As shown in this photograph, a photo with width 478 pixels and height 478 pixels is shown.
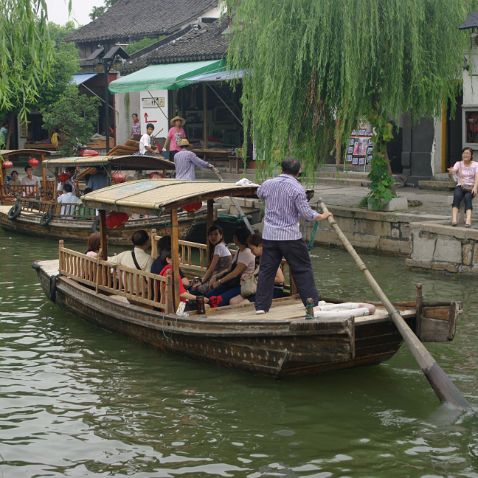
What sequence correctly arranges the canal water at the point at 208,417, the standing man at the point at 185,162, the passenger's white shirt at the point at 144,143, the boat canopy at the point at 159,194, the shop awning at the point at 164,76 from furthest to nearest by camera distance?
the shop awning at the point at 164,76
the passenger's white shirt at the point at 144,143
the standing man at the point at 185,162
the boat canopy at the point at 159,194
the canal water at the point at 208,417

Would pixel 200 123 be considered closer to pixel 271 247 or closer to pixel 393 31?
pixel 393 31

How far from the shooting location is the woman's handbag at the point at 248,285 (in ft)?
33.5

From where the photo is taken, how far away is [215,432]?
802 cm

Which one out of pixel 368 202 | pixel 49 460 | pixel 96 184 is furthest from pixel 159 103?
pixel 49 460

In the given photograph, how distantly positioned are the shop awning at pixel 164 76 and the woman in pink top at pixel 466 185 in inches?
447

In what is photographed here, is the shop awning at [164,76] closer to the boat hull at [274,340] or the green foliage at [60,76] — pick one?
the green foliage at [60,76]

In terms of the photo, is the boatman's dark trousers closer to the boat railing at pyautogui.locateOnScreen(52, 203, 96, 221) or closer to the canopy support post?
the canopy support post

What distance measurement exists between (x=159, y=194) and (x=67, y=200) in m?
9.42

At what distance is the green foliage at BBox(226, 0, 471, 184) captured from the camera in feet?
52.6

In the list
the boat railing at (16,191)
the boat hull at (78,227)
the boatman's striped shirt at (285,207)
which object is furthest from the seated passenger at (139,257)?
the boat railing at (16,191)

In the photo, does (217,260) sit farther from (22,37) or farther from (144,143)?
(144,143)

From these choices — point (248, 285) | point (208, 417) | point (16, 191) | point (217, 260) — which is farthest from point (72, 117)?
point (208, 417)

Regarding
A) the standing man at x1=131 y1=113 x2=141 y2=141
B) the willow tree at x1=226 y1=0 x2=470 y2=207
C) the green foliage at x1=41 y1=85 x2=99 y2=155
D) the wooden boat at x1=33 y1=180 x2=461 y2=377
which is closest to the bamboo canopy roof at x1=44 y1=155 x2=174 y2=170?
the willow tree at x1=226 y1=0 x2=470 y2=207

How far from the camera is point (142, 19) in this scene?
1351 inches
